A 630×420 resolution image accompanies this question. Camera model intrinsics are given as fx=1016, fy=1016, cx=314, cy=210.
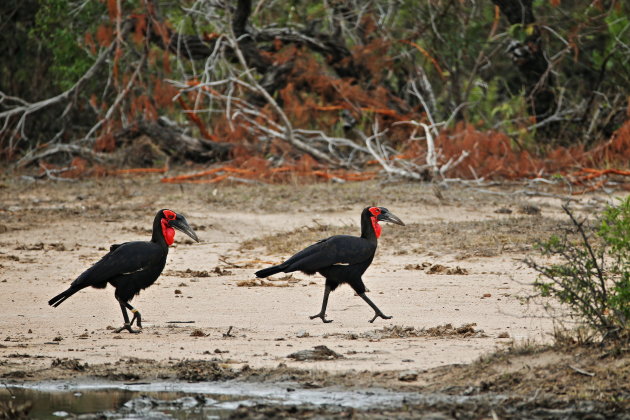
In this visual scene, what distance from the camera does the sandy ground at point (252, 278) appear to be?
22.2 ft

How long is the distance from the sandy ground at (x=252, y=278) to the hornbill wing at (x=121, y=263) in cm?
41

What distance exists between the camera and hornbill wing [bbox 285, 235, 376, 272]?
7570 mm

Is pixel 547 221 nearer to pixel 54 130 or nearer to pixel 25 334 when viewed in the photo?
pixel 25 334

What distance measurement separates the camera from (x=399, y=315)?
8.04 metres

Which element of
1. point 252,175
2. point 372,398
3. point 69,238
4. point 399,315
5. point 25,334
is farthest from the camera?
point 252,175

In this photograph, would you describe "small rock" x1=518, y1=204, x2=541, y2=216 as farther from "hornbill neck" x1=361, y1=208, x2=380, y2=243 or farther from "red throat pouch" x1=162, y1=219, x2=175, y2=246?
"red throat pouch" x1=162, y1=219, x2=175, y2=246

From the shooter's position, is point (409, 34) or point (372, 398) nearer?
point (372, 398)

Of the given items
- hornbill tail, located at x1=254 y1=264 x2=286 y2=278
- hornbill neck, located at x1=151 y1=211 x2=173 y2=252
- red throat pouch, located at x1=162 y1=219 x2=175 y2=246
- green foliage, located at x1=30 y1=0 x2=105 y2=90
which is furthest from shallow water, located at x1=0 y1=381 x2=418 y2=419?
green foliage, located at x1=30 y1=0 x2=105 y2=90

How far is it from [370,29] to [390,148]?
294cm

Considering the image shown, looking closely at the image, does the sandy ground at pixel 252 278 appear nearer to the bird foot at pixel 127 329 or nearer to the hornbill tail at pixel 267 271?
the bird foot at pixel 127 329

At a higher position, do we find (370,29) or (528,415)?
(370,29)

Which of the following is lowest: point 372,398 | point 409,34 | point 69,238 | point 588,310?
point 69,238

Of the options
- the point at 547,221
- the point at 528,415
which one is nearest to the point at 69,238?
the point at 547,221

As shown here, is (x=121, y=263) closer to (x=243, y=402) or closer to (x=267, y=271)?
(x=267, y=271)
